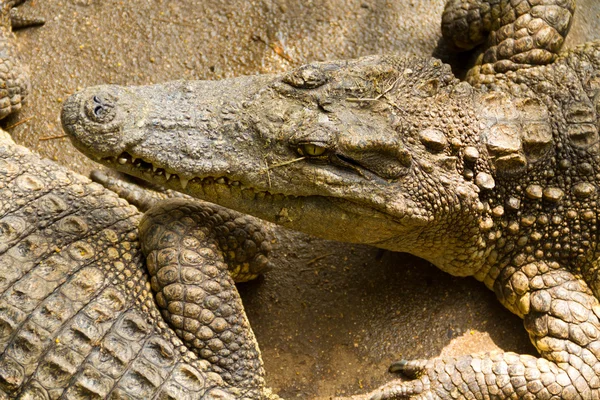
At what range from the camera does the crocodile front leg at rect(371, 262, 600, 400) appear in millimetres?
3320

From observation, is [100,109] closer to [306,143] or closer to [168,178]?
[168,178]

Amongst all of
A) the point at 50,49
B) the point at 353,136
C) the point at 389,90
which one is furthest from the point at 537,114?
the point at 50,49

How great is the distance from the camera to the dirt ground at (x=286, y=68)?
367 centimetres

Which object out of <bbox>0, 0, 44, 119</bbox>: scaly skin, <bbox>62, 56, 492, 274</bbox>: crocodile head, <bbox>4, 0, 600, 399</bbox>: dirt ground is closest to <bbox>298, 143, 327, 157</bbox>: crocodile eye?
<bbox>62, 56, 492, 274</bbox>: crocodile head

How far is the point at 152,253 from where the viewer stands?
10.6 feet

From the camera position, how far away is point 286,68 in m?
4.21

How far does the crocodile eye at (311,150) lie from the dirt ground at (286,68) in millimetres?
1026

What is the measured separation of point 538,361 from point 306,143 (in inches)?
59.9

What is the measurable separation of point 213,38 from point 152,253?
5.24 ft

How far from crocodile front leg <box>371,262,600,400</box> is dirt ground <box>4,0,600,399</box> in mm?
216

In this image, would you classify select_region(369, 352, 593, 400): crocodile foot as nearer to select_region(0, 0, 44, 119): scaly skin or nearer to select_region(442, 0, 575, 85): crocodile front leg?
select_region(442, 0, 575, 85): crocodile front leg

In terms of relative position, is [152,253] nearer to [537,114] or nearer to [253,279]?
[253,279]

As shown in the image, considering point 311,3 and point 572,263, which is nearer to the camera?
point 572,263

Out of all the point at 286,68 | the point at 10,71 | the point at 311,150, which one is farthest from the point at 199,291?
the point at 10,71
